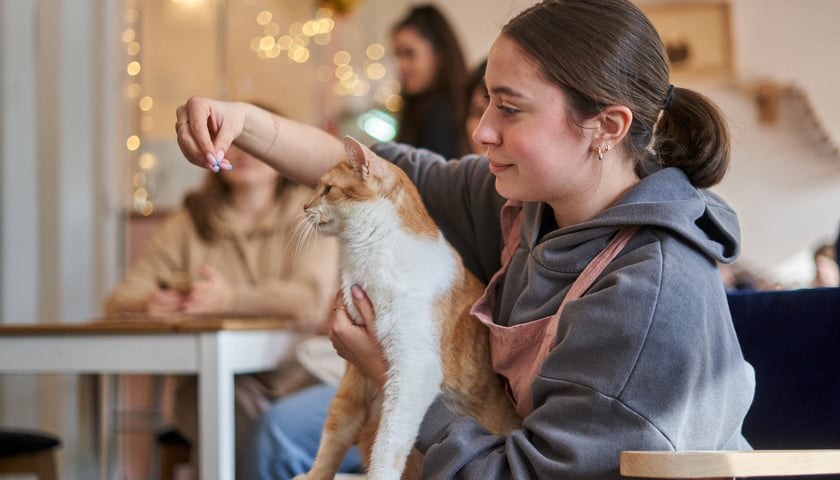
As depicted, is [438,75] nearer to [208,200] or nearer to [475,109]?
[475,109]

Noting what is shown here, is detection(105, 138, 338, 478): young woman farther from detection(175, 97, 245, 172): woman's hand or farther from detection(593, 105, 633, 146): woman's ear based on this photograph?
detection(593, 105, 633, 146): woman's ear

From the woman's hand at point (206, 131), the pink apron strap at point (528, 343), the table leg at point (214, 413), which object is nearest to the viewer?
the pink apron strap at point (528, 343)

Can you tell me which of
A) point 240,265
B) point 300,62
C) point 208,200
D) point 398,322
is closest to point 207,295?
point 240,265

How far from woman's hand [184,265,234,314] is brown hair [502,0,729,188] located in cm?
129

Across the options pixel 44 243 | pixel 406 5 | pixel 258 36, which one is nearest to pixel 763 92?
pixel 406 5

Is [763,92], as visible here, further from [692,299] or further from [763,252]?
[692,299]

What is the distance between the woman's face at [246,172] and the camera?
2518 millimetres

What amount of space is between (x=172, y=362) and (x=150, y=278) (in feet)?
2.95

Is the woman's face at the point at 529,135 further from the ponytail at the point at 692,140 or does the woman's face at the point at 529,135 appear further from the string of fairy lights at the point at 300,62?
the string of fairy lights at the point at 300,62

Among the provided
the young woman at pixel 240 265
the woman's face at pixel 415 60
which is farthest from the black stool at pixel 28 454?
the woman's face at pixel 415 60

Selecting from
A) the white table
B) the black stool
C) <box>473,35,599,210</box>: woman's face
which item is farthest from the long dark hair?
<box>473,35,599,210</box>: woman's face

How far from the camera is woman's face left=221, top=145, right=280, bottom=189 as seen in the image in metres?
2.52

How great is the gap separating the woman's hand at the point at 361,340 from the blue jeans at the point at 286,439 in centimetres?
88

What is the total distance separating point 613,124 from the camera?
1087 millimetres
